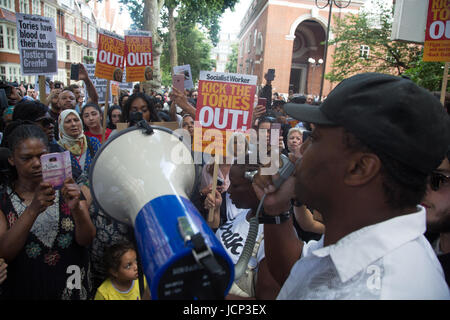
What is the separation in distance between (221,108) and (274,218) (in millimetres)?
1350

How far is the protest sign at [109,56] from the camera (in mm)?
4281

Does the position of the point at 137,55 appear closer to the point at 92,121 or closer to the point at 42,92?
the point at 92,121

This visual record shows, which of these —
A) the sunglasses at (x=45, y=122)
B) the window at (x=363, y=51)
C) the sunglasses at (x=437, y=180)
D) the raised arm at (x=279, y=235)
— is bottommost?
the raised arm at (x=279, y=235)

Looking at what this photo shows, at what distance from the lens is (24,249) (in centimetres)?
181

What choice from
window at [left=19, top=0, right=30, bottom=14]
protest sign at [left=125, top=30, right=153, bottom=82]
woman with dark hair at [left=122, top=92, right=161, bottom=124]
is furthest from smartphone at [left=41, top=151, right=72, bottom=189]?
window at [left=19, top=0, right=30, bottom=14]

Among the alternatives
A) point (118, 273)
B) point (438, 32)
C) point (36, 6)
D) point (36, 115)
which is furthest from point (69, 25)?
point (118, 273)

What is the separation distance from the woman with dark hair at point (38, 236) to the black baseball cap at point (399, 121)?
146 centimetres

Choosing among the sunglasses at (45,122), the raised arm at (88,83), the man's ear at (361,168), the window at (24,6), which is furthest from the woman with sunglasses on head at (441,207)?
the window at (24,6)

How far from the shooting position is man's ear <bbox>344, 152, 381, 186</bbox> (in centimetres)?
89

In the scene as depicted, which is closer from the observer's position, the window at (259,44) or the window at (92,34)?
the window at (259,44)

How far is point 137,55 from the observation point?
15.8ft

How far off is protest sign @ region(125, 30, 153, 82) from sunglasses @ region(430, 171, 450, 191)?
411 centimetres

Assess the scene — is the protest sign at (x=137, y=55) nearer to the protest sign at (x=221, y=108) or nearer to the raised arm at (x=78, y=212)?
the protest sign at (x=221, y=108)

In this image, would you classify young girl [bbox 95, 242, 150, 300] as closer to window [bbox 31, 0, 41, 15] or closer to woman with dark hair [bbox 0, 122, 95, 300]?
woman with dark hair [bbox 0, 122, 95, 300]
